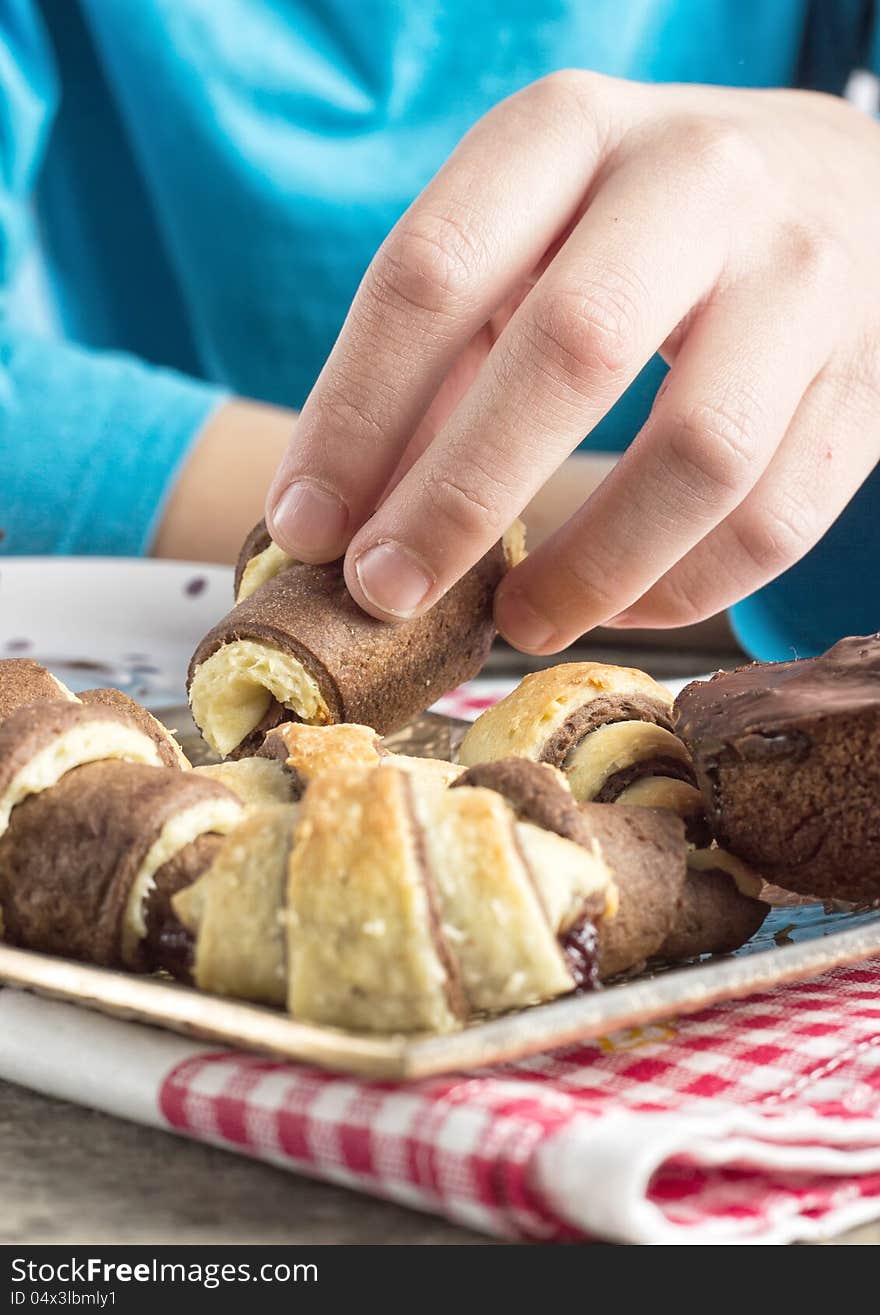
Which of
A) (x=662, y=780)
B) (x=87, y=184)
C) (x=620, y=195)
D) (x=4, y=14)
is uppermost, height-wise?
(x=620, y=195)

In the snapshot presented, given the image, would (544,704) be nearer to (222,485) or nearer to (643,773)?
(643,773)

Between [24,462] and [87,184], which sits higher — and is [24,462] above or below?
below

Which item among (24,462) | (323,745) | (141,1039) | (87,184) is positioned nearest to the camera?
(141,1039)

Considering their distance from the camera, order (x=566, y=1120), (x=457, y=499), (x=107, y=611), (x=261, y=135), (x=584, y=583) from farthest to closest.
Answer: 1. (x=261, y=135)
2. (x=107, y=611)
3. (x=584, y=583)
4. (x=457, y=499)
5. (x=566, y=1120)

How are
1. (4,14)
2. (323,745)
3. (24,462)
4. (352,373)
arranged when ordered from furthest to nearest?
(4,14) → (24,462) → (352,373) → (323,745)

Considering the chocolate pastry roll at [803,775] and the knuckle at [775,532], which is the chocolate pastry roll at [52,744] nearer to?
the chocolate pastry roll at [803,775]

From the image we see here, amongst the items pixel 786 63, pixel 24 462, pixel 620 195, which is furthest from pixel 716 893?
pixel 786 63

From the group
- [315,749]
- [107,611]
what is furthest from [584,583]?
[107,611]

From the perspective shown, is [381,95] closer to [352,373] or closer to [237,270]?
[237,270]
